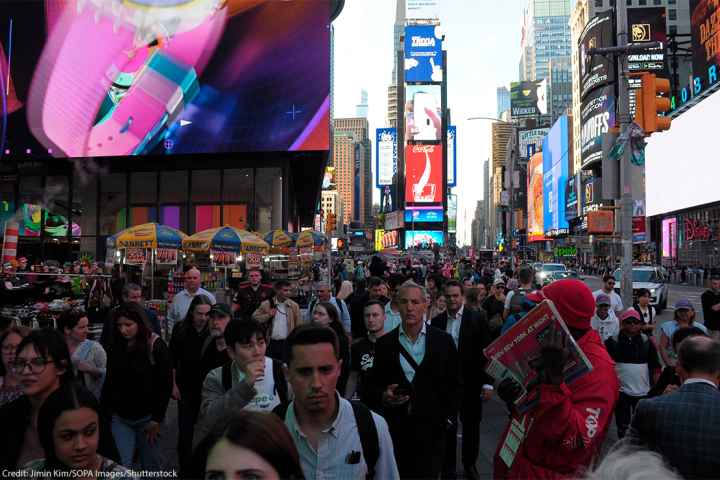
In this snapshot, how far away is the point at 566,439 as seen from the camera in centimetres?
267

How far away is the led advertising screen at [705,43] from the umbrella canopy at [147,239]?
52.2 m

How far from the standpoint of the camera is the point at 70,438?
2.75 meters

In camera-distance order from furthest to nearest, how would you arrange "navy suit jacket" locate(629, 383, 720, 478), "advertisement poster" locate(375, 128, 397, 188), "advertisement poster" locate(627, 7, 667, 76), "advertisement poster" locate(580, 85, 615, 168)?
"advertisement poster" locate(375, 128, 397, 188) → "advertisement poster" locate(580, 85, 615, 168) → "advertisement poster" locate(627, 7, 667, 76) → "navy suit jacket" locate(629, 383, 720, 478)

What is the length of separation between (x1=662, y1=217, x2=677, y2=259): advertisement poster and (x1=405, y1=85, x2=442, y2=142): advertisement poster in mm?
58817

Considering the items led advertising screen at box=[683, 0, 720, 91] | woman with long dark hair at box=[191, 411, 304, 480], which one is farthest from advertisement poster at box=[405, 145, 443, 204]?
woman with long dark hair at box=[191, 411, 304, 480]

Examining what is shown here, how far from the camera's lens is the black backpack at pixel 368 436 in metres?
2.75

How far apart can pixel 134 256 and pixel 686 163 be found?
59588 mm

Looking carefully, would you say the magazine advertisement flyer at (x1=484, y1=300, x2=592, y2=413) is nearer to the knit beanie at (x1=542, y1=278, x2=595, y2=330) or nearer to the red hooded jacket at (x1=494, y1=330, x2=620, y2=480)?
the red hooded jacket at (x1=494, y1=330, x2=620, y2=480)

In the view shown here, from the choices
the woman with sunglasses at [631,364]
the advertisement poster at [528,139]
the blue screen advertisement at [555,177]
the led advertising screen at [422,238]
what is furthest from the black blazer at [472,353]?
the advertisement poster at [528,139]

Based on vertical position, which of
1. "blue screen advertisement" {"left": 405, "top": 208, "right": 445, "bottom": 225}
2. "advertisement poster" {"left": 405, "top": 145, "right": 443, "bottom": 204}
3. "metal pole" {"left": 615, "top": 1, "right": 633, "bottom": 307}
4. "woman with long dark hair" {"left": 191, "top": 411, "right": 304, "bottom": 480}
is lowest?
"woman with long dark hair" {"left": 191, "top": 411, "right": 304, "bottom": 480}

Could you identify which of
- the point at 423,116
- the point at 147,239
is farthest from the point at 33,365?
the point at 423,116

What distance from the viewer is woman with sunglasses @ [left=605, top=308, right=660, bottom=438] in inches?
273

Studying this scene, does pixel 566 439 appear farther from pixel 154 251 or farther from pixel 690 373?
pixel 154 251

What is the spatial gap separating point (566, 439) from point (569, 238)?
10695 centimetres
